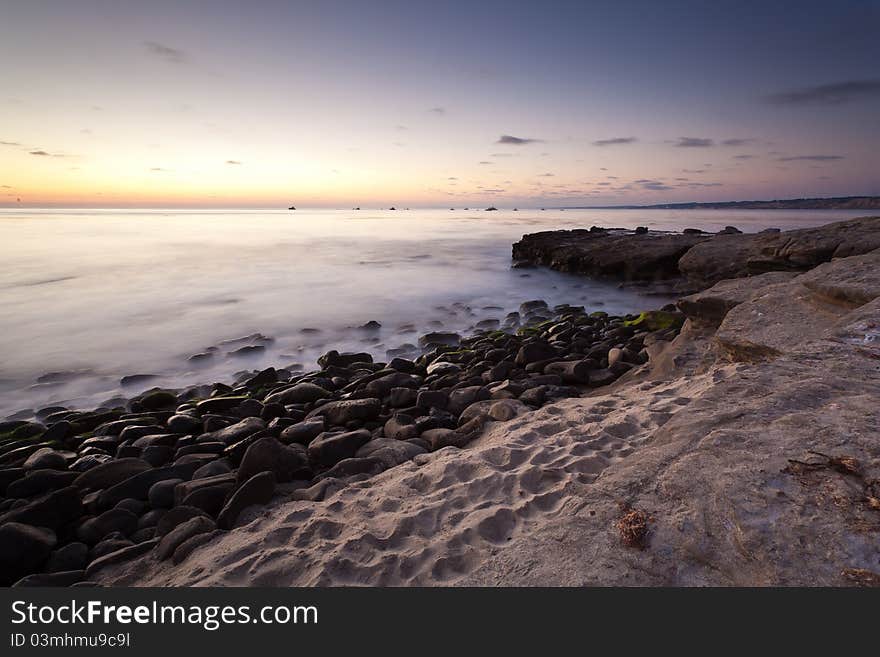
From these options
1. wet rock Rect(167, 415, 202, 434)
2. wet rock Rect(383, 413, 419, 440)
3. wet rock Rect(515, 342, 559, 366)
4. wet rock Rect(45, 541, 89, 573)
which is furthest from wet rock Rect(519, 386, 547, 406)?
wet rock Rect(45, 541, 89, 573)

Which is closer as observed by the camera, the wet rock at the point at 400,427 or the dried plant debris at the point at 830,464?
the dried plant debris at the point at 830,464

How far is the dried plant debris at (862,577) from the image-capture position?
6.32ft

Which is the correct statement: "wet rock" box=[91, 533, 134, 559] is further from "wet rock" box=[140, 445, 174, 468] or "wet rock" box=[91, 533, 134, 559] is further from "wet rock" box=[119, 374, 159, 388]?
"wet rock" box=[119, 374, 159, 388]

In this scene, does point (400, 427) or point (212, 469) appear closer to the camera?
point (212, 469)

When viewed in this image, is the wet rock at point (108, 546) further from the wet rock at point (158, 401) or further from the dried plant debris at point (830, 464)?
the dried plant debris at point (830, 464)

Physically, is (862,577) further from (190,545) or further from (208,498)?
(208,498)

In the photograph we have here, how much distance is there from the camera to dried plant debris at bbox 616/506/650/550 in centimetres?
243

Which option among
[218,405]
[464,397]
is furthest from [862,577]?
[218,405]

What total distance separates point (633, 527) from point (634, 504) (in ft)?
0.80

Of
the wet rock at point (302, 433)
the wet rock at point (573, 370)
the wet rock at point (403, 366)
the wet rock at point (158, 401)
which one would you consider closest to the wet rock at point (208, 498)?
the wet rock at point (302, 433)

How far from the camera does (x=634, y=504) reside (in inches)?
107

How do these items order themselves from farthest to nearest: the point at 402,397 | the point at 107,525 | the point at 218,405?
the point at 218,405
the point at 402,397
the point at 107,525

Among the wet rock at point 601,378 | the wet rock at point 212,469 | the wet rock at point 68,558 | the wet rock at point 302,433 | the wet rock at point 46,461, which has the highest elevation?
the wet rock at point 601,378

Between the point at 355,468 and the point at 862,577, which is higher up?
the point at 862,577
